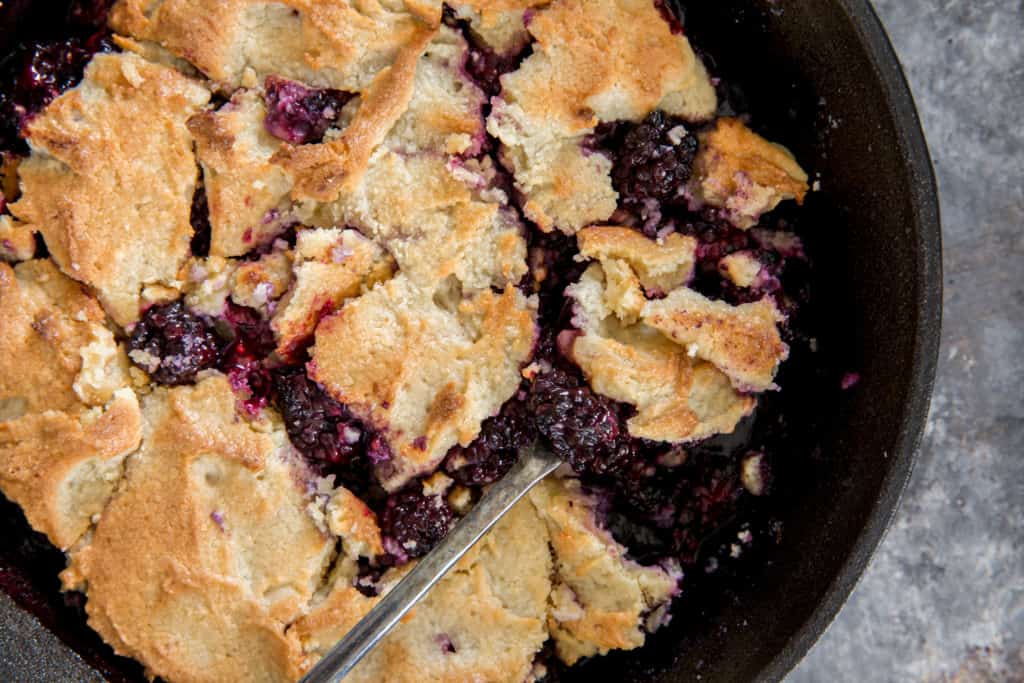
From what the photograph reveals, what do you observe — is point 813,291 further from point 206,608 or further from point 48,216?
point 48,216

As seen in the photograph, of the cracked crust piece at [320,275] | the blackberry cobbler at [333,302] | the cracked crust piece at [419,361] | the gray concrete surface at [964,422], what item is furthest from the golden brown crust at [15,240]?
the gray concrete surface at [964,422]

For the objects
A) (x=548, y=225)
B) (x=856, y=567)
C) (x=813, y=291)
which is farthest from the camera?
(x=813, y=291)

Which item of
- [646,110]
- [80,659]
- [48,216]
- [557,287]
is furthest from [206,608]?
[646,110]

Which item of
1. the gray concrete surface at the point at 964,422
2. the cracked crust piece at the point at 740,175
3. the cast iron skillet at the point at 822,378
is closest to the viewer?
the cast iron skillet at the point at 822,378

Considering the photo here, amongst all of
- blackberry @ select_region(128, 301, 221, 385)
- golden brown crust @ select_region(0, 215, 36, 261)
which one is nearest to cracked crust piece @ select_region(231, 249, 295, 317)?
blackberry @ select_region(128, 301, 221, 385)

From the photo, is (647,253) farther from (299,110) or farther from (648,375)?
(299,110)

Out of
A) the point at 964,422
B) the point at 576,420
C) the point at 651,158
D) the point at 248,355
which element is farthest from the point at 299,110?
the point at 964,422

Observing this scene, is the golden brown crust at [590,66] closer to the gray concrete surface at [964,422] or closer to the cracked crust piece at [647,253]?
the cracked crust piece at [647,253]
